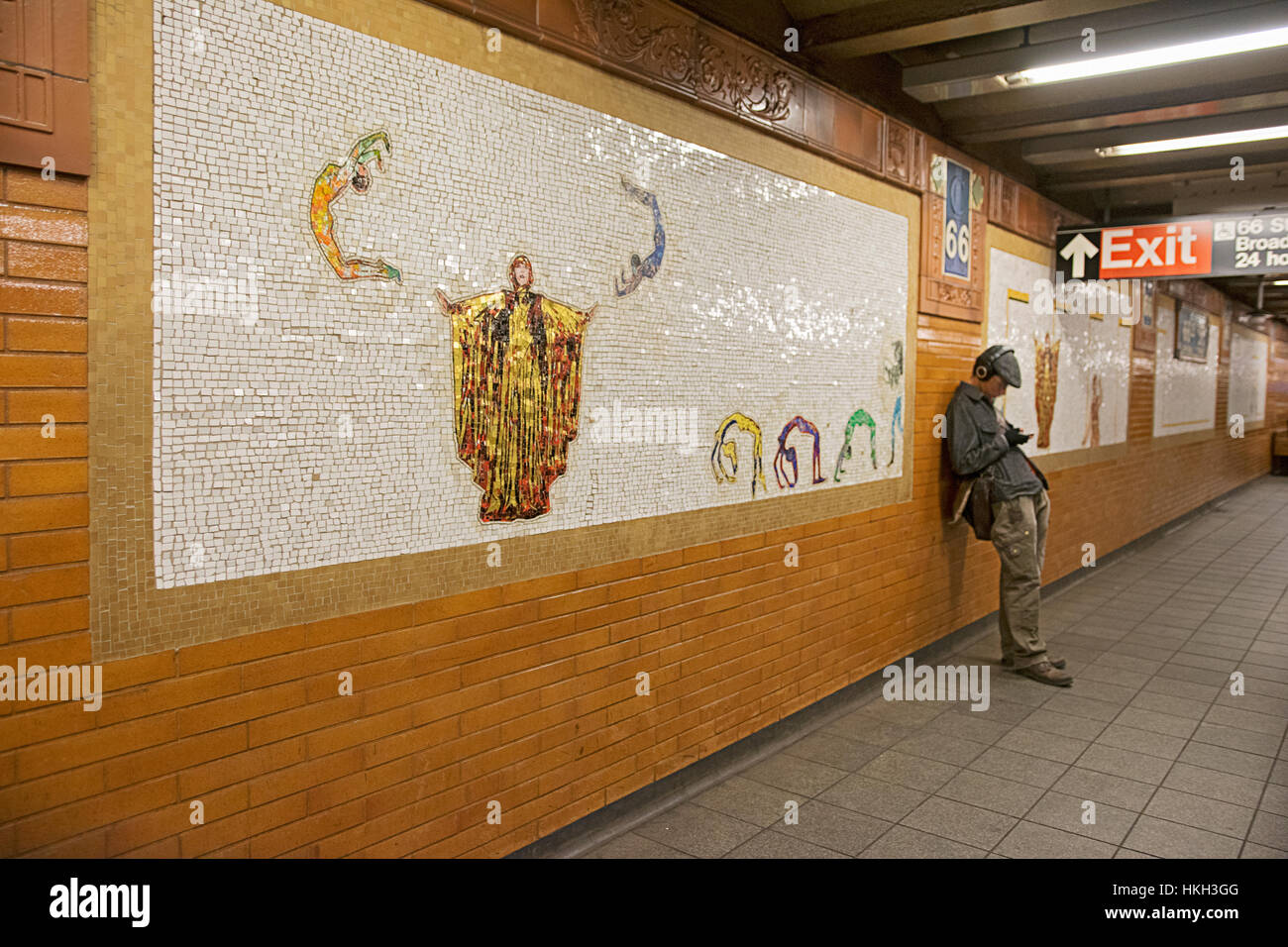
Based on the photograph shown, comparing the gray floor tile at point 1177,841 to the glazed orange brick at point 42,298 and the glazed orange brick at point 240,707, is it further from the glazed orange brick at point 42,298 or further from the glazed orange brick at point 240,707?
the glazed orange brick at point 42,298

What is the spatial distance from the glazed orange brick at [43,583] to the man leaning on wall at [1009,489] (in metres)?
4.68

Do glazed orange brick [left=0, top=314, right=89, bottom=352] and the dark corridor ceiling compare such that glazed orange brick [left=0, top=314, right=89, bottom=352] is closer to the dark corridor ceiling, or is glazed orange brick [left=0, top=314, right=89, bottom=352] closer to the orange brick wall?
the orange brick wall

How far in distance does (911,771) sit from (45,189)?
12.3 feet

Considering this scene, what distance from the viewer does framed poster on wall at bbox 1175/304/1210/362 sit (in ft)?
36.1

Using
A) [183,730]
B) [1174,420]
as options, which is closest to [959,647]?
[183,730]

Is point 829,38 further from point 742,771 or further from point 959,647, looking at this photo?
point 959,647

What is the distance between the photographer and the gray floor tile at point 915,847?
319 centimetres

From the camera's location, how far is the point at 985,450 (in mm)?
5297

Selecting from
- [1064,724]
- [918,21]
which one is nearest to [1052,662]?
[1064,724]

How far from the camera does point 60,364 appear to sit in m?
1.86

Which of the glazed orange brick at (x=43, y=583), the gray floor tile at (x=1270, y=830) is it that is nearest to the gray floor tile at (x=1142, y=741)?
the gray floor tile at (x=1270, y=830)

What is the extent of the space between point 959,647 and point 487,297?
14.8 feet

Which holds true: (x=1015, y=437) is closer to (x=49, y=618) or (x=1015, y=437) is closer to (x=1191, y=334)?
(x=49, y=618)

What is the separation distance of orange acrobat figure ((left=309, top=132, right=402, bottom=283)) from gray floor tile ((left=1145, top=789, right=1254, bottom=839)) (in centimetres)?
Result: 356
